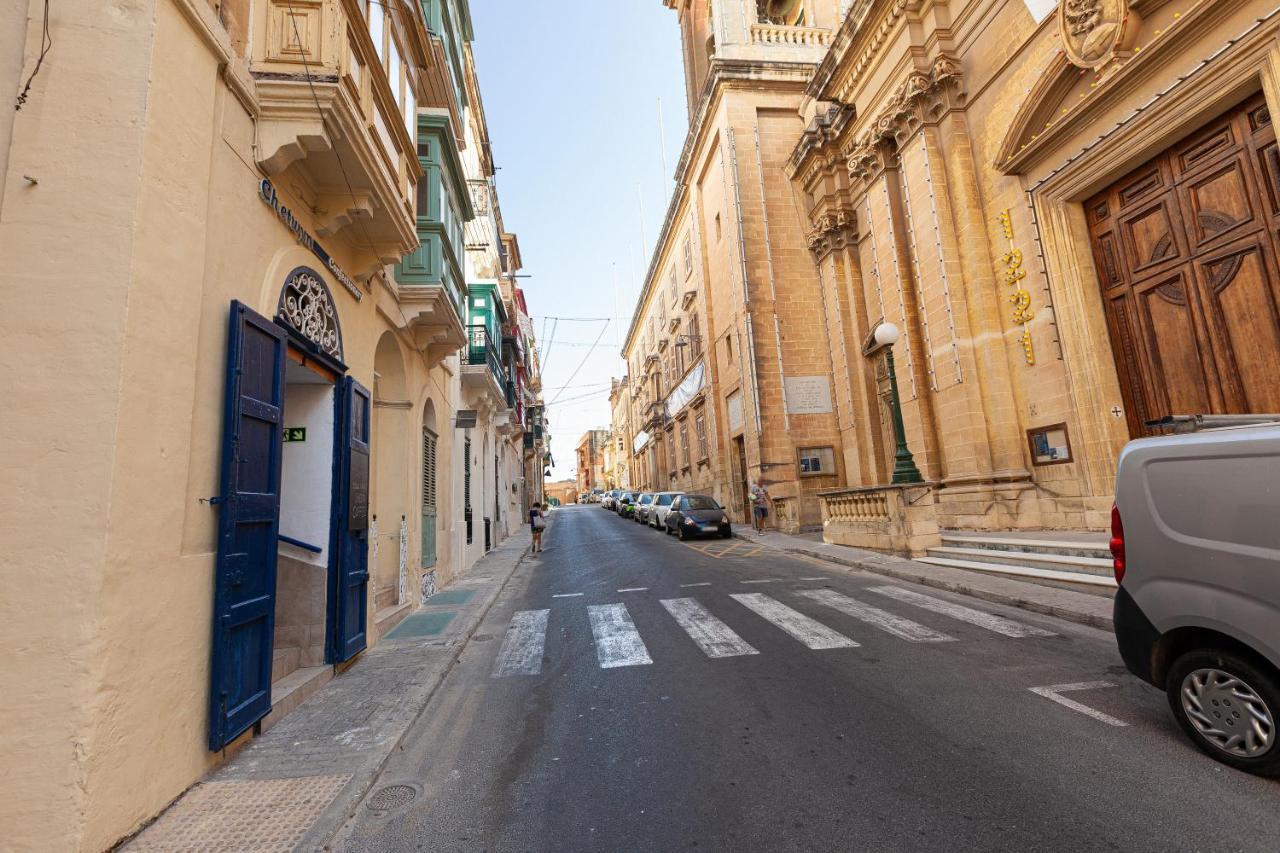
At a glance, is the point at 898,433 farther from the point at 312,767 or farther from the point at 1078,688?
the point at 312,767

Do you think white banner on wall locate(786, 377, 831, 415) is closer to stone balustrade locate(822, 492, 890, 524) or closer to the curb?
stone balustrade locate(822, 492, 890, 524)

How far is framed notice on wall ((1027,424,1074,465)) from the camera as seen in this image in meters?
11.5

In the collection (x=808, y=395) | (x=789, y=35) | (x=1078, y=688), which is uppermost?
(x=789, y=35)

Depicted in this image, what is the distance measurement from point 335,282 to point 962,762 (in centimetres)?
691

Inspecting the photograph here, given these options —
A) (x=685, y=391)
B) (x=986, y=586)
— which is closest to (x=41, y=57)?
(x=986, y=586)

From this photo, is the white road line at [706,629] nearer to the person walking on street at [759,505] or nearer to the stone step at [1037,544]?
the stone step at [1037,544]

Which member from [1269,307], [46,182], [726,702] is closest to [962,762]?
[726,702]

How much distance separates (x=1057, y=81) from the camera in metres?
11.2

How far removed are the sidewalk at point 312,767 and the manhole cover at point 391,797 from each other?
3.7 inches

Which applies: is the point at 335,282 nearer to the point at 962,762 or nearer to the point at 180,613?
the point at 180,613

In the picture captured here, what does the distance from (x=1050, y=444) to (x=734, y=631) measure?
358 inches

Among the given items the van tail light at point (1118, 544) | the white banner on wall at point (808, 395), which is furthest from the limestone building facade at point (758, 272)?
the van tail light at point (1118, 544)

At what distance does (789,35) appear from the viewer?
81.1 ft

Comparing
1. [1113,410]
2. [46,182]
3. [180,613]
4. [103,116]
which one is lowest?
[180,613]
